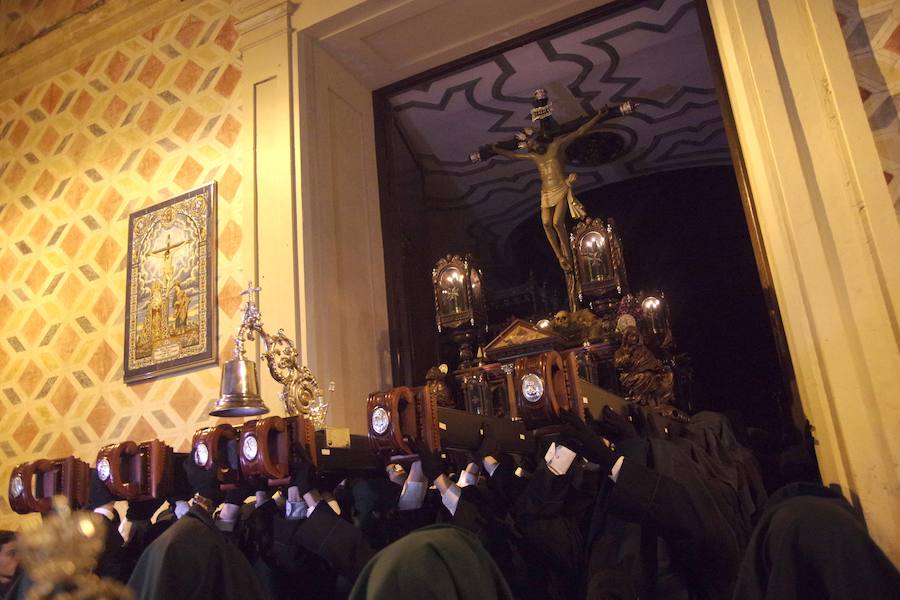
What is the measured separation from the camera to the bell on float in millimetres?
3385

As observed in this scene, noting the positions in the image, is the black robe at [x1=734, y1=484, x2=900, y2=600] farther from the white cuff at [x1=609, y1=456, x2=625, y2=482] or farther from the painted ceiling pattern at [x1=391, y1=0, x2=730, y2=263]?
the painted ceiling pattern at [x1=391, y1=0, x2=730, y2=263]

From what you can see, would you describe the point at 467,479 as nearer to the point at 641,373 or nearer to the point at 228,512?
the point at 228,512

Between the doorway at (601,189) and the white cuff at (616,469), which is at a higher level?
the doorway at (601,189)

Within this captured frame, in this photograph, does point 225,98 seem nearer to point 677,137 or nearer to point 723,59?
point 723,59

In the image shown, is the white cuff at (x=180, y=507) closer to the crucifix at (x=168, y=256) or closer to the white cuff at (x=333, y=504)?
the white cuff at (x=333, y=504)

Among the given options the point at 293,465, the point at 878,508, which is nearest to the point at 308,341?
the point at 293,465

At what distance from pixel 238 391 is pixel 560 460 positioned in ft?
5.02

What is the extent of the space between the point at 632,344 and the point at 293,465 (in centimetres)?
210

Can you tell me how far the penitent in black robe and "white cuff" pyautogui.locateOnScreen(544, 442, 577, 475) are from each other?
1.04 m

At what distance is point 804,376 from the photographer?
3.11 metres

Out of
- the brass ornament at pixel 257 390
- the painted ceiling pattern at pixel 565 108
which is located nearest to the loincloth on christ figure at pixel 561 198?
the painted ceiling pattern at pixel 565 108

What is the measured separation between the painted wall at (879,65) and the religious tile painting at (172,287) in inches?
143

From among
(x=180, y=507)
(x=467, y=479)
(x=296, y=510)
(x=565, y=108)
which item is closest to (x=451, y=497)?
(x=467, y=479)

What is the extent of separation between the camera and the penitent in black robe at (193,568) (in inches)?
85.7
